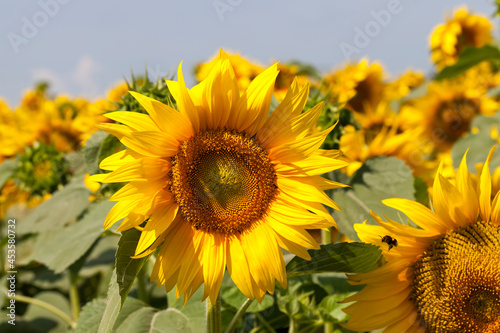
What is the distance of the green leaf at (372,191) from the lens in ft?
4.59

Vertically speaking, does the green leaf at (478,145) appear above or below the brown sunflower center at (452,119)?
above

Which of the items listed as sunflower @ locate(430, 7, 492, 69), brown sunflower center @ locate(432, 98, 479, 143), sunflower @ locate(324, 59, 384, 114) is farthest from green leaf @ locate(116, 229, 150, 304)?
sunflower @ locate(430, 7, 492, 69)

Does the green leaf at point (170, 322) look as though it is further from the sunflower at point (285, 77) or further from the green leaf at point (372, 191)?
the sunflower at point (285, 77)

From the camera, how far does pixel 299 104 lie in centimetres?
106

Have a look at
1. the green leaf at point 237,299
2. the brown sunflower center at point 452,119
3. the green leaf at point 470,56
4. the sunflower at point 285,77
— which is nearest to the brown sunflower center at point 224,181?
the green leaf at point 237,299

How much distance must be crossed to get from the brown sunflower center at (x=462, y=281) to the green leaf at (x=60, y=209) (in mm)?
1107

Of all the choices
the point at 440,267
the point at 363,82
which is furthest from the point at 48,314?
the point at 363,82

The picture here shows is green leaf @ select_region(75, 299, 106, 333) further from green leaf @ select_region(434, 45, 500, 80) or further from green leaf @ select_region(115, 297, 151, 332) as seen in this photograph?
green leaf @ select_region(434, 45, 500, 80)

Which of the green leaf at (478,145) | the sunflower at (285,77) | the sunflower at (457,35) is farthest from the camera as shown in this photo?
the sunflower at (457,35)

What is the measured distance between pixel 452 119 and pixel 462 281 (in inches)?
95.8

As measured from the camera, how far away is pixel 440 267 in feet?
3.75

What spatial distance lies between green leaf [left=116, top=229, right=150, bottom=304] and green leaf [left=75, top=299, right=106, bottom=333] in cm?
33

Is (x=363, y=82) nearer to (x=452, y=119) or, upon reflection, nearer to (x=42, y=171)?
(x=452, y=119)

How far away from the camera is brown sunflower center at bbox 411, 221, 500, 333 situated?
3.70 feet
